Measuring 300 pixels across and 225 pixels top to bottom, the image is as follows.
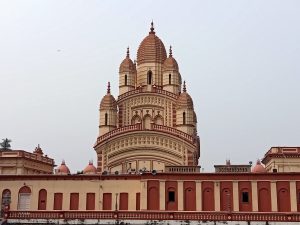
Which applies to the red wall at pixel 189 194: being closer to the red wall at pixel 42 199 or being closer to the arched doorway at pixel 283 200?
the arched doorway at pixel 283 200

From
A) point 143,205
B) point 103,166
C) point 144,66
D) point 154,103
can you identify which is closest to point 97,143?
point 103,166

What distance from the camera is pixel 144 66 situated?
7138 centimetres

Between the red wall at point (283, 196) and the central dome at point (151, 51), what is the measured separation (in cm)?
3011

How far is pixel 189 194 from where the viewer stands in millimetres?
47219

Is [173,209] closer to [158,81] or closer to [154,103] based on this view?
[154,103]

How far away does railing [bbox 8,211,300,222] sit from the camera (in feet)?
140

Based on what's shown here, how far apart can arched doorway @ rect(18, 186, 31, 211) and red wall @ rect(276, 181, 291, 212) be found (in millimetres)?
22270

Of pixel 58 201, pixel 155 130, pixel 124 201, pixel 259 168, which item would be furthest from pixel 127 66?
pixel 58 201

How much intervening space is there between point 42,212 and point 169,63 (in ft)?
99.9

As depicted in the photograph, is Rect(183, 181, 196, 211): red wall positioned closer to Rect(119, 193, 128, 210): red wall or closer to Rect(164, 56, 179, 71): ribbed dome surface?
Rect(119, 193, 128, 210): red wall

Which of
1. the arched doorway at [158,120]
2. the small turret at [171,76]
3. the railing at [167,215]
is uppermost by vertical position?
the small turret at [171,76]

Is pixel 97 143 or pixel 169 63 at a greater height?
pixel 169 63

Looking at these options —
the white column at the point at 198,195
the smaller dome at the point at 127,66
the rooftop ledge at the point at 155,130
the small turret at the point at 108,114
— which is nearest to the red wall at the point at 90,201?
the white column at the point at 198,195

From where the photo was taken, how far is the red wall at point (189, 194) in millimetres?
46906
